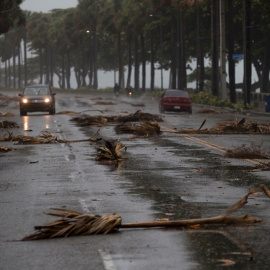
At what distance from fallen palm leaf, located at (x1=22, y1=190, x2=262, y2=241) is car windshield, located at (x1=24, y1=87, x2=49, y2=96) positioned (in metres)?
42.9

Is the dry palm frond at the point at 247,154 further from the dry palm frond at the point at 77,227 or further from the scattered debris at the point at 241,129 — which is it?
the dry palm frond at the point at 77,227

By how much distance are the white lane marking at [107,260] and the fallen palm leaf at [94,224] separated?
1120 mm

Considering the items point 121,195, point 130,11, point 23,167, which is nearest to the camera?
point 121,195

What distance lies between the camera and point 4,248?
35.3ft

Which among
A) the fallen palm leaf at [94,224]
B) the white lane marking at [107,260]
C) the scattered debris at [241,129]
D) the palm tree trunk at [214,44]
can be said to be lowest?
the scattered debris at [241,129]

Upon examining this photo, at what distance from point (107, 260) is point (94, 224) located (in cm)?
182

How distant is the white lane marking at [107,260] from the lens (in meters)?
9.52

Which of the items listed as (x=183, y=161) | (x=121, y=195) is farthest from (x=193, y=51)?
(x=121, y=195)

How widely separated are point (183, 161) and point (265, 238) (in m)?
11.6

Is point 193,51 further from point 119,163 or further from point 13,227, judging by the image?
point 13,227

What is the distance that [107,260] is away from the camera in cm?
988

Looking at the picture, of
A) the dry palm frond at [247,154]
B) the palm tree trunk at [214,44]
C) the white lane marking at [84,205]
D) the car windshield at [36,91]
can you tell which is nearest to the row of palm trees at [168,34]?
the palm tree trunk at [214,44]

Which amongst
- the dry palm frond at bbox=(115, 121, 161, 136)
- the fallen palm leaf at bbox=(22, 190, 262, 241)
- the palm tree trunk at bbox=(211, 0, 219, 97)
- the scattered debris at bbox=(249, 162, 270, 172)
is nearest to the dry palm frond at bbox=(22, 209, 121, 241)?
the fallen palm leaf at bbox=(22, 190, 262, 241)

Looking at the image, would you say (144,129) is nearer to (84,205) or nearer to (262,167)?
(262,167)
